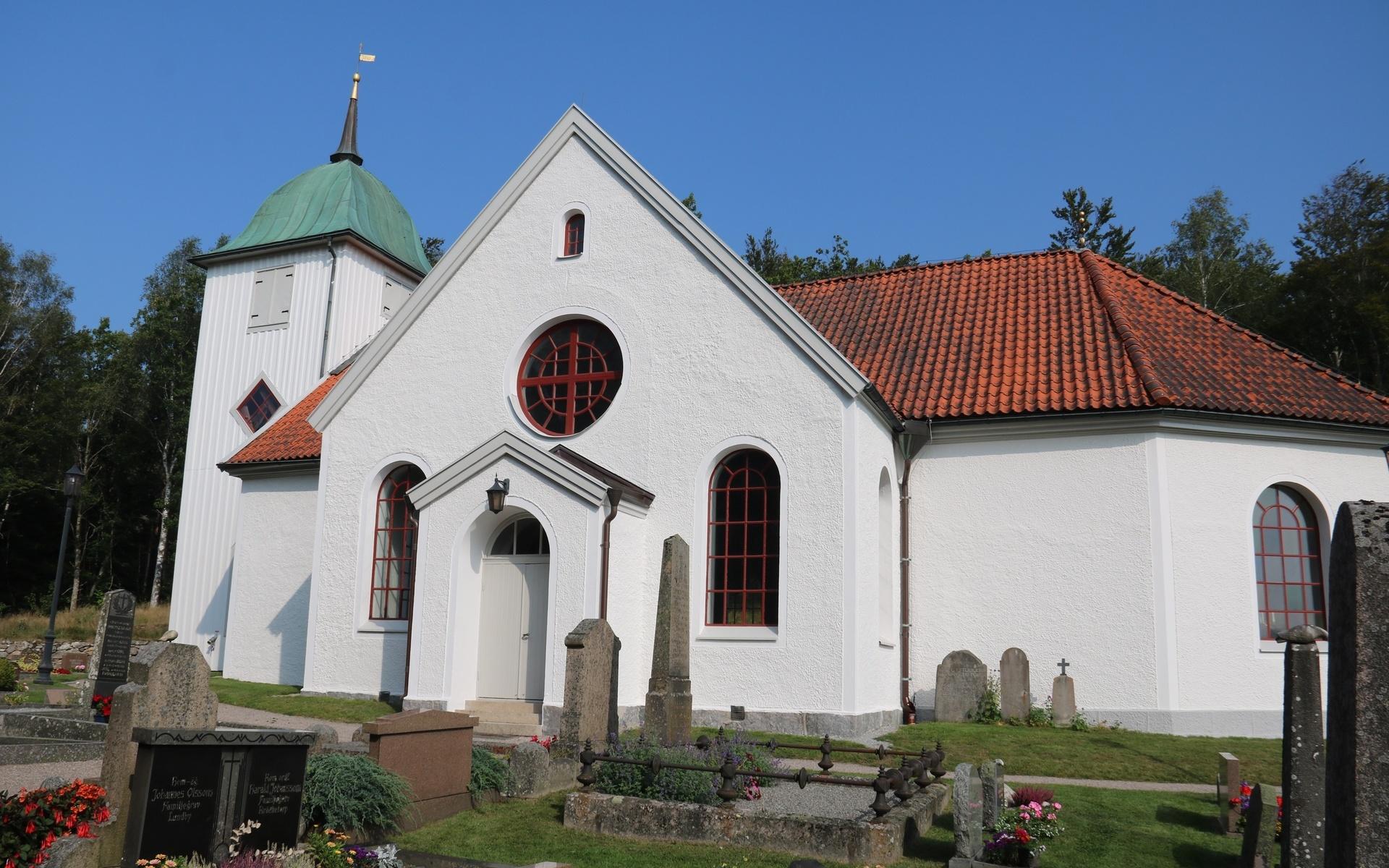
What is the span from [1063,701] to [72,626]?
1096 inches

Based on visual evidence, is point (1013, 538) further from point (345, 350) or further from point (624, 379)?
point (345, 350)

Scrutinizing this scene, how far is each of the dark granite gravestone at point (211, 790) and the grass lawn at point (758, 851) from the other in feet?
4.49

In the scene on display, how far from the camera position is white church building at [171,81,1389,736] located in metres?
14.9

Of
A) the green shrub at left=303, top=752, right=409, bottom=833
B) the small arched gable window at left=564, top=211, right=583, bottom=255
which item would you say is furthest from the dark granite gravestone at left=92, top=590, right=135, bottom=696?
the small arched gable window at left=564, top=211, right=583, bottom=255

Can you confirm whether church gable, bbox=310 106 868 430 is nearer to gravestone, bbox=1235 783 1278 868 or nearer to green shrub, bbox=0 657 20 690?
green shrub, bbox=0 657 20 690

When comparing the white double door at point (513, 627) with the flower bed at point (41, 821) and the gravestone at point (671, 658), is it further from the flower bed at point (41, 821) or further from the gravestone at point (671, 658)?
the flower bed at point (41, 821)

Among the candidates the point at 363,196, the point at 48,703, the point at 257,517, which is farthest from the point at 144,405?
the point at 48,703

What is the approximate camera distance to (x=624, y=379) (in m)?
16.4

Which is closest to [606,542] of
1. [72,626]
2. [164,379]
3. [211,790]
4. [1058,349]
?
[211,790]

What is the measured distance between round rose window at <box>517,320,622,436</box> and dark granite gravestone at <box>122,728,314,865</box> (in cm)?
974

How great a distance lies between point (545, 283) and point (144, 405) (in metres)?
32.5

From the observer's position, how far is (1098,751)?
1322 centimetres

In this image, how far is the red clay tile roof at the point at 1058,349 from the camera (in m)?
16.4

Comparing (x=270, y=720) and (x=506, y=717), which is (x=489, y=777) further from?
(x=270, y=720)
